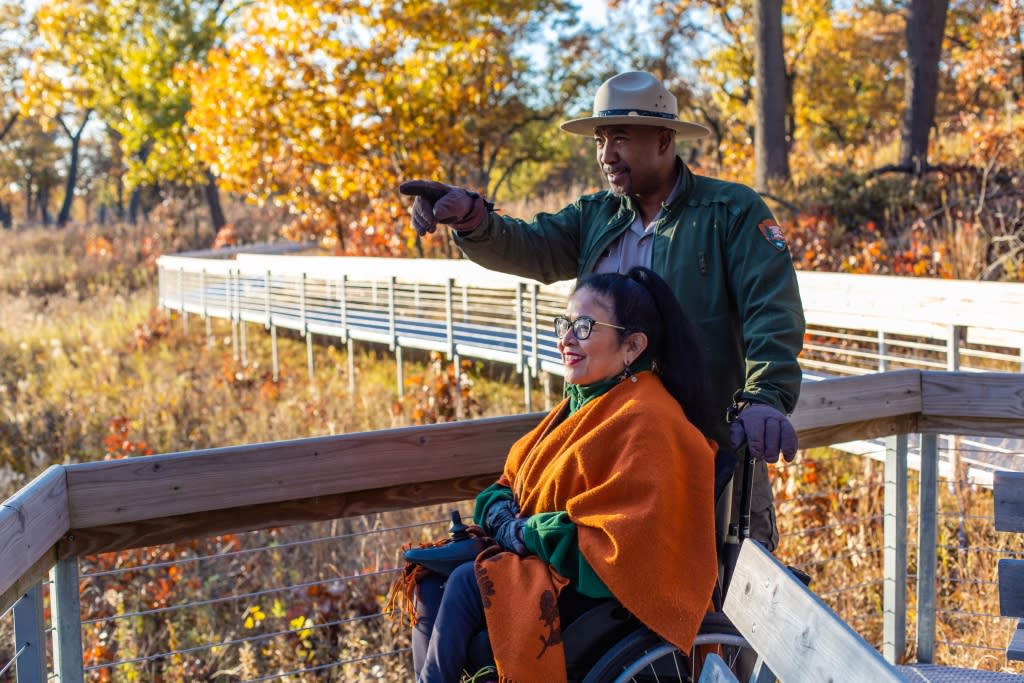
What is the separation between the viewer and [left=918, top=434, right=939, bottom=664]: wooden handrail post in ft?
13.4

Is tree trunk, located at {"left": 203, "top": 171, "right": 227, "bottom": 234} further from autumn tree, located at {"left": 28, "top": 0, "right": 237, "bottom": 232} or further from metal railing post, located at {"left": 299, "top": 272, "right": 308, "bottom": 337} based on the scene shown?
metal railing post, located at {"left": 299, "top": 272, "right": 308, "bottom": 337}

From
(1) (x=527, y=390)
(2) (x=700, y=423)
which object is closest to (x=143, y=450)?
(1) (x=527, y=390)

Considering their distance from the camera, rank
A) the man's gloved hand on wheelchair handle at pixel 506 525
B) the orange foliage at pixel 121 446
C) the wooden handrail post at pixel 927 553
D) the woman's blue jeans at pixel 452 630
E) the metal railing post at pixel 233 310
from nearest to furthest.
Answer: the woman's blue jeans at pixel 452 630 → the man's gloved hand on wheelchair handle at pixel 506 525 → the wooden handrail post at pixel 927 553 → the orange foliage at pixel 121 446 → the metal railing post at pixel 233 310

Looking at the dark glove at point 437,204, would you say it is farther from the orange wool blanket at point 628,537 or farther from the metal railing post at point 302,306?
the metal railing post at point 302,306

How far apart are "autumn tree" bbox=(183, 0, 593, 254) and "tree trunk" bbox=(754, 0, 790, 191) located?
4125 mm

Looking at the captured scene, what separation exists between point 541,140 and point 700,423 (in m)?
28.7

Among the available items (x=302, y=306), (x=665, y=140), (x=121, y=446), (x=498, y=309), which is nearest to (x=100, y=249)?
(x=302, y=306)

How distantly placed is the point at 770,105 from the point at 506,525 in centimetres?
1458

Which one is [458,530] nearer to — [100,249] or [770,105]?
[770,105]

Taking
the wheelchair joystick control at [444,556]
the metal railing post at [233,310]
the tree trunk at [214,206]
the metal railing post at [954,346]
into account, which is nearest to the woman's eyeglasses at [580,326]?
the wheelchair joystick control at [444,556]

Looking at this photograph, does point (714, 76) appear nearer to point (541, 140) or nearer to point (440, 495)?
point (541, 140)

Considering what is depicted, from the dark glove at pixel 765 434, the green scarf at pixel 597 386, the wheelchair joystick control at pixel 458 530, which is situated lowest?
the wheelchair joystick control at pixel 458 530

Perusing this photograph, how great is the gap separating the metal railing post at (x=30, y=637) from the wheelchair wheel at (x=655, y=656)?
4.27 ft

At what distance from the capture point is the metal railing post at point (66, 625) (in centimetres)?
290
